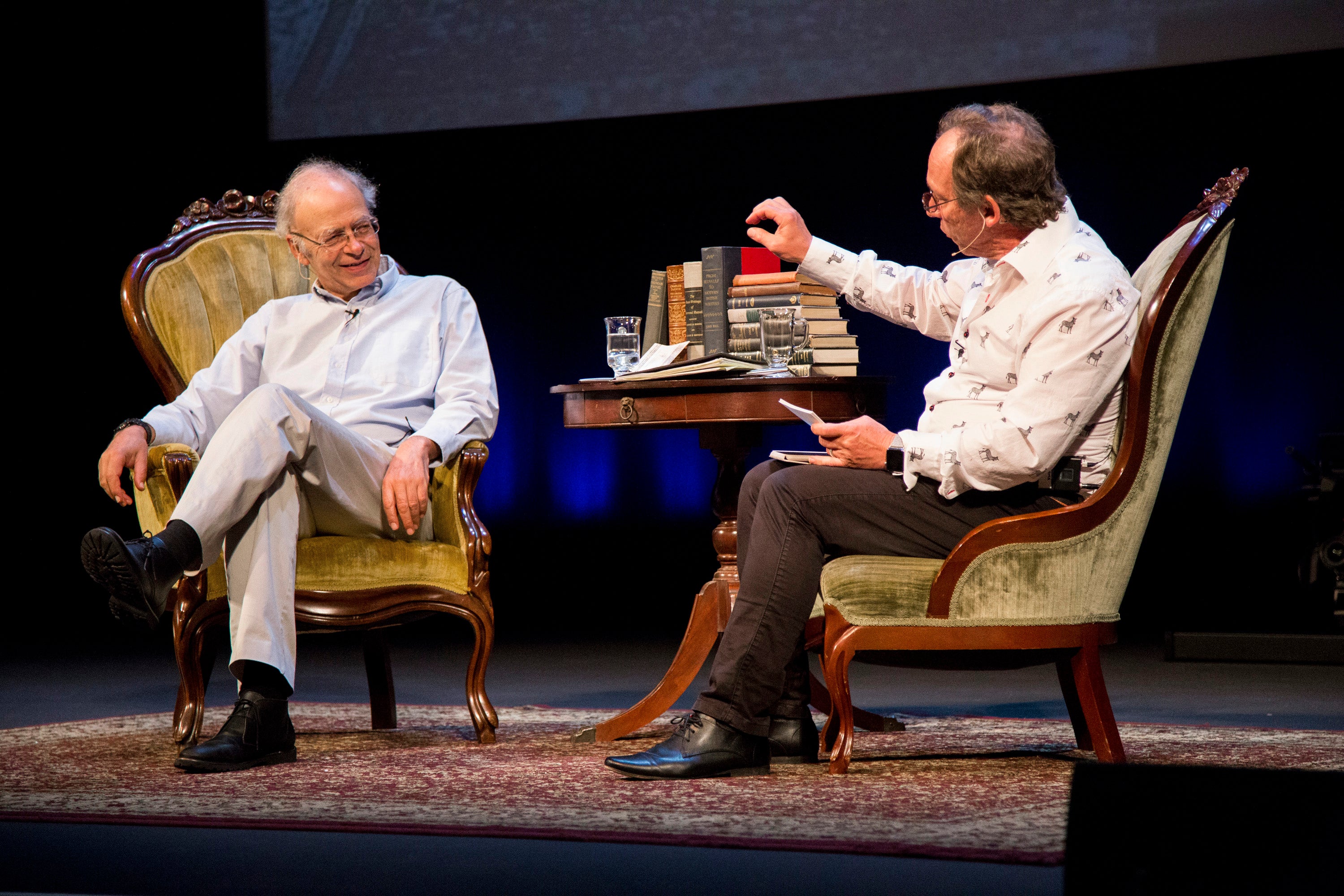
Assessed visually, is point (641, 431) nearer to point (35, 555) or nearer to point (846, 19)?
point (846, 19)

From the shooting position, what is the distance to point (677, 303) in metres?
2.88

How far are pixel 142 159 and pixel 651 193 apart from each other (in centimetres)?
214

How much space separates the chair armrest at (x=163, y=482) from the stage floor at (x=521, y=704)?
79 cm

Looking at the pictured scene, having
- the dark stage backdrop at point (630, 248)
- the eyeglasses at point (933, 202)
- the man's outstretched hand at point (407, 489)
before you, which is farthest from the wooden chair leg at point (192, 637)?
the dark stage backdrop at point (630, 248)

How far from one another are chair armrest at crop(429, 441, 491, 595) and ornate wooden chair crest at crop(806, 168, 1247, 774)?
0.79 metres

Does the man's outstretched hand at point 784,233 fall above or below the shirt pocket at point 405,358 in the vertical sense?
above

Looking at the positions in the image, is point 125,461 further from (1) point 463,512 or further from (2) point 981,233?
(2) point 981,233

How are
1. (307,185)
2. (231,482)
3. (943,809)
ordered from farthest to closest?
(307,185), (231,482), (943,809)

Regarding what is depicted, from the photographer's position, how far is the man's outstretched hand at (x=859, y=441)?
7.38 ft

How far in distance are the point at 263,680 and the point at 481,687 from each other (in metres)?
0.47

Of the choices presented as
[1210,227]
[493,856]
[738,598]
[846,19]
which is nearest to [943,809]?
[738,598]

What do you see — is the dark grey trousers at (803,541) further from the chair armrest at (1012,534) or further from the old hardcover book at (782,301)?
the old hardcover book at (782,301)

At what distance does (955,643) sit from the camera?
2217mm

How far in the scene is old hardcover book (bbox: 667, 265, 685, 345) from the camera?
2.87 m
